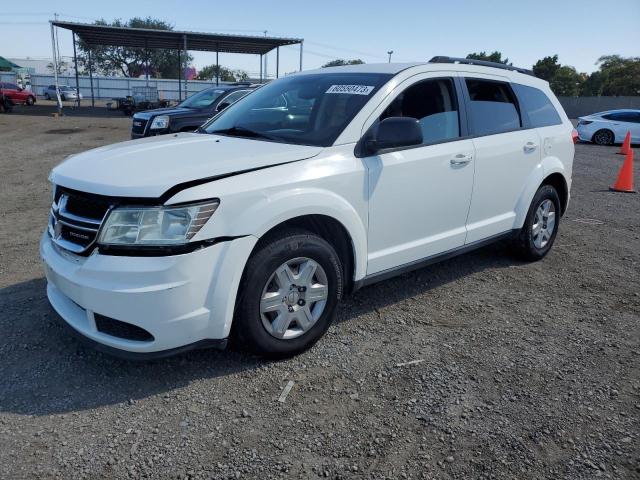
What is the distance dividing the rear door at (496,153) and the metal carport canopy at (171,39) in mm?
25654

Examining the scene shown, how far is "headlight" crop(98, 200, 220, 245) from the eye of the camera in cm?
265

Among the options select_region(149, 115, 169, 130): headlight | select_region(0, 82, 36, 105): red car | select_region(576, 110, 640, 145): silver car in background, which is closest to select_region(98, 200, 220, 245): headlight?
select_region(149, 115, 169, 130): headlight

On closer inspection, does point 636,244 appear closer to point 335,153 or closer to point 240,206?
point 335,153

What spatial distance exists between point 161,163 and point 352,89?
153 centimetres

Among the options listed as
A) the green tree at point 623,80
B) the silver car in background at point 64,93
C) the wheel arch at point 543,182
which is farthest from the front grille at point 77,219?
the green tree at point 623,80

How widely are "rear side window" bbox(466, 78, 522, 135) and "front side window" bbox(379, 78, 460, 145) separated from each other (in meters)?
0.24

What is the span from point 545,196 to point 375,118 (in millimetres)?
2506

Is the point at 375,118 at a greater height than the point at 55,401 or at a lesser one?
greater

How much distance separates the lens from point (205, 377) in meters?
3.06

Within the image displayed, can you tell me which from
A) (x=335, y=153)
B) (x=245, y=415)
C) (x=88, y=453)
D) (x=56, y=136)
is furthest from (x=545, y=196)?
(x=56, y=136)

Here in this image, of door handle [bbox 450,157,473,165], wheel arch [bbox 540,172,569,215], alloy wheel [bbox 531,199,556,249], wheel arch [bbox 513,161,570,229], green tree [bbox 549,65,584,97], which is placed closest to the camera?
door handle [bbox 450,157,473,165]

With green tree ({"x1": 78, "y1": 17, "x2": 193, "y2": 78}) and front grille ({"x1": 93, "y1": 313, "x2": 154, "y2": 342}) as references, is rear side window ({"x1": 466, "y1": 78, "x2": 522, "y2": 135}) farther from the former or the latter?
green tree ({"x1": 78, "y1": 17, "x2": 193, "y2": 78})

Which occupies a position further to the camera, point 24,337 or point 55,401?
point 24,337

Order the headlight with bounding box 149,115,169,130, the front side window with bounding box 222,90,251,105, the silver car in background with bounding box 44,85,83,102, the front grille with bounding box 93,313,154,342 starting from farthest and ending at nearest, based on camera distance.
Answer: the silver car in background with bounding box 44,85,83,102 → the front side window with bounding box 222,90,251,105 → the headlight with bounding box 149,115,169,130 → the front grille with bounding box 93,313,154,342
